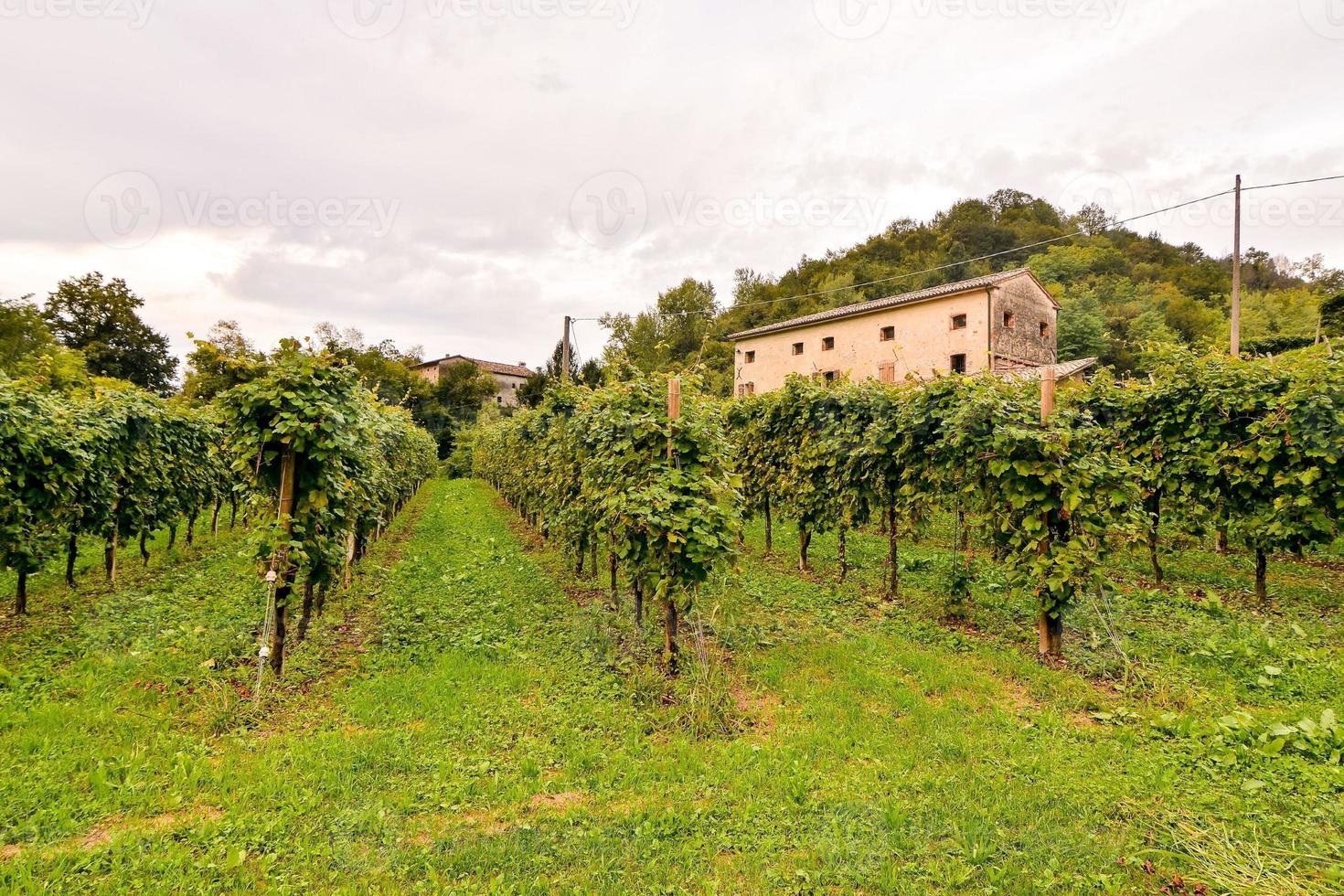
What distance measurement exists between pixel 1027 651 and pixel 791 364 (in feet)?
105

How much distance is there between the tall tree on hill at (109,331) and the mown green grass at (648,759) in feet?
151

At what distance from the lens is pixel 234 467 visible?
5484 mm

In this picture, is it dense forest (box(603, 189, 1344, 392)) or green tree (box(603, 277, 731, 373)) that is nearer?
dense forest (box(603, 189, 1344, 392))

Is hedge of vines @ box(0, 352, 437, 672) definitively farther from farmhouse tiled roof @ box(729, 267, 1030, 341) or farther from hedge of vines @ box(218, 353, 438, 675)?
farmhouse tiled roof @ box(729, 267, 1030, 341)

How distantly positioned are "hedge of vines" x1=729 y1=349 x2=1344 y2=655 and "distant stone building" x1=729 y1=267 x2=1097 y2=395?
17.9 m

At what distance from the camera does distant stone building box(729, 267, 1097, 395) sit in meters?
29.5

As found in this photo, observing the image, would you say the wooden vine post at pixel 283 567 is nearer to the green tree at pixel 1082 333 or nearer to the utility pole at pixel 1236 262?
the utility pole at pixel 1236 262

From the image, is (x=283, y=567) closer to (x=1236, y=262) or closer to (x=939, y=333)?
(x=1236, y=262)

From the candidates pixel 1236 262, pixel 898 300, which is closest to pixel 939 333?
pixel 898 300

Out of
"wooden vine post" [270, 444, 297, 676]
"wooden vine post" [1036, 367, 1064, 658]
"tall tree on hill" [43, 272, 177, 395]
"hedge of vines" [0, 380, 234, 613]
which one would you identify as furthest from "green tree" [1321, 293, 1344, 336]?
"tall tree on hill" [43, 272, 177, 395]

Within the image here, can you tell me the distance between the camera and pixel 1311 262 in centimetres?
5538

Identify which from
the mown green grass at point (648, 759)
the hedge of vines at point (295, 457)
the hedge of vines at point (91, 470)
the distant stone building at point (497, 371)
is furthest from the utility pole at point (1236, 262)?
the distant stone building at point (497, 371)

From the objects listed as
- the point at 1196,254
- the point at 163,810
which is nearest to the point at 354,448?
the point at 163,810

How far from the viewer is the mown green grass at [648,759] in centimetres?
305
